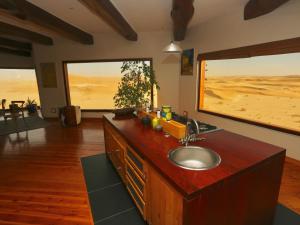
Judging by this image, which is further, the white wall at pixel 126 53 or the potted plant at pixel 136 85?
the white wall at pixel 126 53

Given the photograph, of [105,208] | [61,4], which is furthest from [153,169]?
[61,4]

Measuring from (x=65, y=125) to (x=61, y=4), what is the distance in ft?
10.7

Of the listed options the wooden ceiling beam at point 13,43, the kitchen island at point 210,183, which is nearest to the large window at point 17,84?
the wooden ceiling beam at point 13,43

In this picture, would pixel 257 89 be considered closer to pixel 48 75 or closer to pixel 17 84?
pixel 48 75

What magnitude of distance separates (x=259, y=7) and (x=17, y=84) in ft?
30.1

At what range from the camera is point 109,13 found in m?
2.85

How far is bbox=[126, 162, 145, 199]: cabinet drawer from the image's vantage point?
1597mm

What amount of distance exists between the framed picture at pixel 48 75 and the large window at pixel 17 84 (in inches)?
120

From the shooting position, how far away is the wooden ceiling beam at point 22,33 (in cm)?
383

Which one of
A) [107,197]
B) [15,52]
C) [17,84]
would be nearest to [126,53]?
[107,197]

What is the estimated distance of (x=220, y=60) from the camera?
12.6ft

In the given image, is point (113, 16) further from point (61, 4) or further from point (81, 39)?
point (81, 39)

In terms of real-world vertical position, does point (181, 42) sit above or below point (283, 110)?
above

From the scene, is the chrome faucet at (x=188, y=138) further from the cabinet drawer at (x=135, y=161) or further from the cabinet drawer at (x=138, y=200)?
the cabinet drawer at (x=138, y=200)
